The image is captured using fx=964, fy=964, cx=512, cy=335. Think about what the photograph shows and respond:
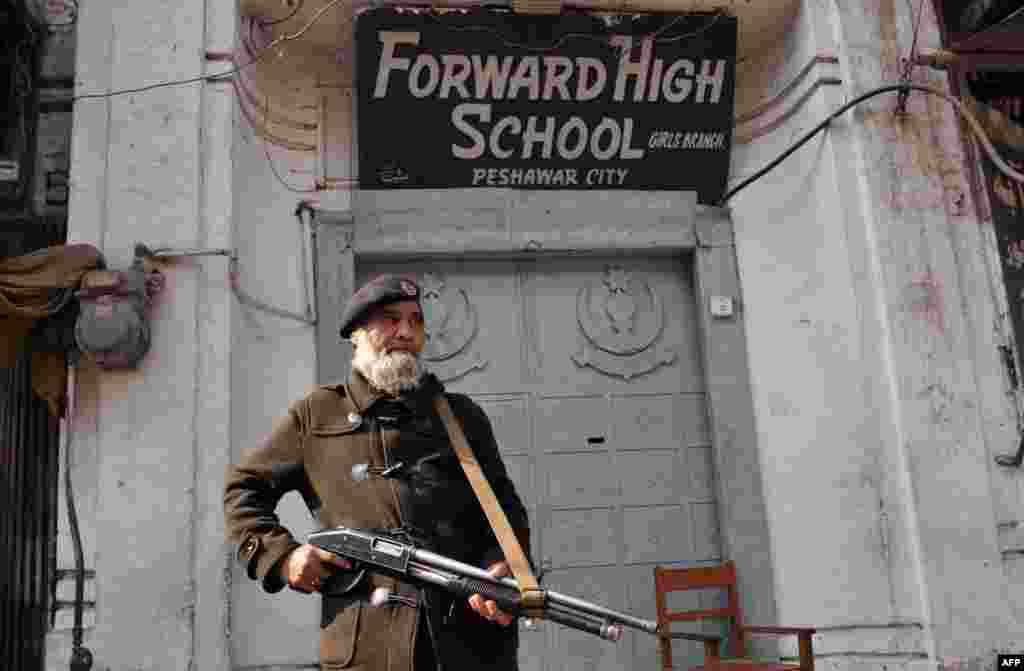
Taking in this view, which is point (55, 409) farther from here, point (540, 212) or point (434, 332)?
point (540, 212)

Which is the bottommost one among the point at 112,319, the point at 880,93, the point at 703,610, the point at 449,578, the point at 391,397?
the point at 703,610

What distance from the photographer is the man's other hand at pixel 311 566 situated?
2.49 metres

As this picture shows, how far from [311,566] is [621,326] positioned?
387 cm

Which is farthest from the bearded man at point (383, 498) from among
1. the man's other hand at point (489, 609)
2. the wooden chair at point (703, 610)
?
the wooden chair at point (703, 610)

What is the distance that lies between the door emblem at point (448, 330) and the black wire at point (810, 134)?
184 centimetres

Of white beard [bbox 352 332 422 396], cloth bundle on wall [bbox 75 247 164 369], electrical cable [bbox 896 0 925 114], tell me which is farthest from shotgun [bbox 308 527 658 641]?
electrical cable [bbox 896 0 925 114]

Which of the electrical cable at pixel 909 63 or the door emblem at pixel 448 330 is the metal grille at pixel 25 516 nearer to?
the door emblem at pixel 448 330

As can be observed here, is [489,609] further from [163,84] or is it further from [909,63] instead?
[909,63]

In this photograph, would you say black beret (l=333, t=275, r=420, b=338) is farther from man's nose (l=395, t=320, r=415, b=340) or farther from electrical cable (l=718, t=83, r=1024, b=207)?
electrical cable (l=718, t=83, r=1024, b=207)

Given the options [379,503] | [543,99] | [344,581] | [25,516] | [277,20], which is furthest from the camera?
[543,99]

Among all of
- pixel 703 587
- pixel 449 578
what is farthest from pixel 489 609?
pixel 703 587

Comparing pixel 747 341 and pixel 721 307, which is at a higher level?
pixel 721 307

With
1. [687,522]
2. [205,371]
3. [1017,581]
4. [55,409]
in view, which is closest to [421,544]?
[205,371]

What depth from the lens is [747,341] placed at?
6.07 metres
